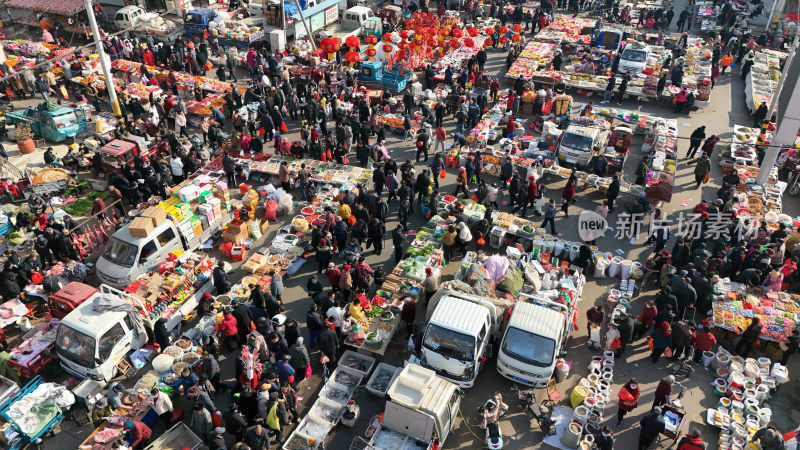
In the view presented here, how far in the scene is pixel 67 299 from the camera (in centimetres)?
1551

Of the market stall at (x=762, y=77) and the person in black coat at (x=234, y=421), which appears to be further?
the market stall at (x=762, y=77)

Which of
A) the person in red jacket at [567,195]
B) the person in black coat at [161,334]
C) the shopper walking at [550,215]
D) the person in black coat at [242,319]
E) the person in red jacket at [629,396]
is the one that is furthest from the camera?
the person in red jacket at [567,195]

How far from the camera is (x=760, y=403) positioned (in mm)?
14289

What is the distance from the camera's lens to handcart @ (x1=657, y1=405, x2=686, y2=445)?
13.4 m

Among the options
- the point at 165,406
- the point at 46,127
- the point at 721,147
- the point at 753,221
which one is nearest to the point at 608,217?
the point at 753,221

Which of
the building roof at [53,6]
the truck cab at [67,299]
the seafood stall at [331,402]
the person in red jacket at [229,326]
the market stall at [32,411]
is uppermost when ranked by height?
the building roof at [53,6]

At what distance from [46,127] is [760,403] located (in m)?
27.8

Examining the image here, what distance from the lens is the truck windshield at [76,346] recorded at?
46.8ft

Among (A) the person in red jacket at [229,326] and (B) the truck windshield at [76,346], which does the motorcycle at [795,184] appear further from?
(B) the truck windshield at [76,346]

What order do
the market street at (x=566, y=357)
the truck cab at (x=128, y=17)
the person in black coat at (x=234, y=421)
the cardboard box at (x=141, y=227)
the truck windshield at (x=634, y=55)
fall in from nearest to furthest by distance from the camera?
the person in black coat at (x=234, y=421)
the market street at (x=566, y=357)
the cardboard box at (x=141, y=227)
the truck windshield at (x=634, y=55)
the truck cab at (x=128, y=17)

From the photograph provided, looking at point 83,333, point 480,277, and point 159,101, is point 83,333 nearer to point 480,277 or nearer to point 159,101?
point 480,277

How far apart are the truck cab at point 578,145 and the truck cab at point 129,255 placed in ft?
49.1

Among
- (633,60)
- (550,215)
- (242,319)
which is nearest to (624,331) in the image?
(550,215)

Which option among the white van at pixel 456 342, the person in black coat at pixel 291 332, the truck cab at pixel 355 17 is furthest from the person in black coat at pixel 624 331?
the truck cab at pixel 355 17
